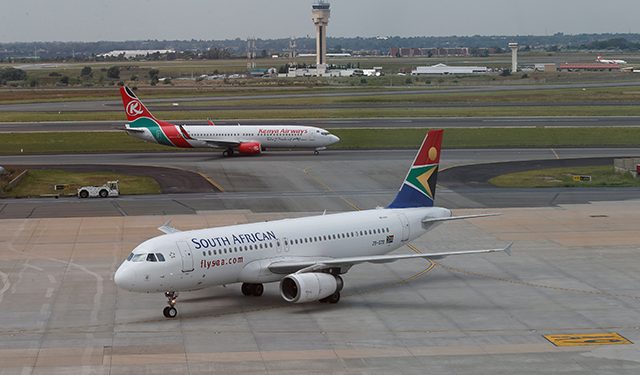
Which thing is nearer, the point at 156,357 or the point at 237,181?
the point at 156,357

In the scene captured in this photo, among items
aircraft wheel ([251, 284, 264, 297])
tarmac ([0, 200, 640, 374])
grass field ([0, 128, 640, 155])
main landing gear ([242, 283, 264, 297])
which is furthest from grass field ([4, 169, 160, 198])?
aircraft wheel ([251, 284, 264, 297])

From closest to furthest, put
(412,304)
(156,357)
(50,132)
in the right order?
(156,357)
(412,304)
(50,132)

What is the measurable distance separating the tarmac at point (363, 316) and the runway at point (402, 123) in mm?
69933

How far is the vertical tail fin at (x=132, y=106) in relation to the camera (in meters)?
109

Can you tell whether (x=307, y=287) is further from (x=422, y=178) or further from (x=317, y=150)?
(x=317, y=150)

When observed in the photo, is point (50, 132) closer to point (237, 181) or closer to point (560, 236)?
point (237, 181)

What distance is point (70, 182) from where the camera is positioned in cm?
8775

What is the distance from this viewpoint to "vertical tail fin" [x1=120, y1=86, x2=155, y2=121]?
109m

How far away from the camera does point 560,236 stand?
2499 inches

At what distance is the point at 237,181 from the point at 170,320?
Result: 151 ft

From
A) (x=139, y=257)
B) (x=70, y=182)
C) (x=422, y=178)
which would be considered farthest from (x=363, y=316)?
(x=70, y=182)

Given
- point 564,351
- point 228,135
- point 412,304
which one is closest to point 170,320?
point 412,304

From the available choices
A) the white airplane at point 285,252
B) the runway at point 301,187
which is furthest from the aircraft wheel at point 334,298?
the runway at point 301,187

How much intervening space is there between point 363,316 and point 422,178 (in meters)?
11.4
